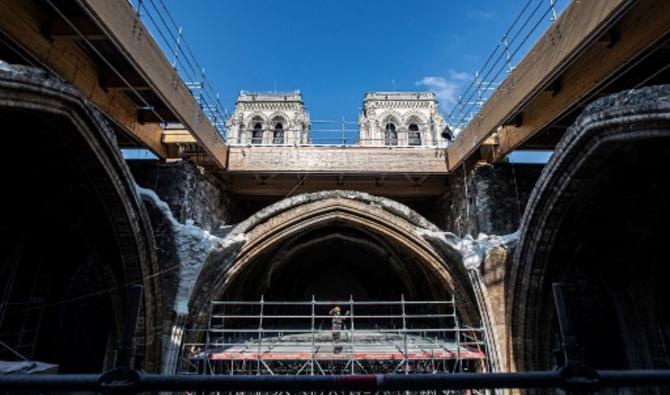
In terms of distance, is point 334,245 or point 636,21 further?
point 334,245

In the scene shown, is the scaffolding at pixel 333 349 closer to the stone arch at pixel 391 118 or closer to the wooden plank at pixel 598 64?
the wooden plank at pixel 598 64

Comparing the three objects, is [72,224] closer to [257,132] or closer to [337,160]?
[337,160]

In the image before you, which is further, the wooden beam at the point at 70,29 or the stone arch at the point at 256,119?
the stone arch at the point at 256,119

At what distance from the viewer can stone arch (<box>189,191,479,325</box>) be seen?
7910 mm

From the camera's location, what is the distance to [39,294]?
7809 mm

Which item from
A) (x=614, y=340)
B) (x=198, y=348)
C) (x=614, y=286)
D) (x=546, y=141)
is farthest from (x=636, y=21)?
(x=198, y=348)

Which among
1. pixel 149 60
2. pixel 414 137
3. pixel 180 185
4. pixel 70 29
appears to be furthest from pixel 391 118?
pixel 70 29

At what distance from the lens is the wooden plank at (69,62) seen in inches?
165

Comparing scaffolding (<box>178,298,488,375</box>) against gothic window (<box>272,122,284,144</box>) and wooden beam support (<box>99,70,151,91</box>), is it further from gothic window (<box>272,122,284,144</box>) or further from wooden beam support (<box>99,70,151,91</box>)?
gothic window (<box>272,122,284,144</box>)

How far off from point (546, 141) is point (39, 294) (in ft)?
36.5

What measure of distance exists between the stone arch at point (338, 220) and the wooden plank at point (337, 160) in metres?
0.82

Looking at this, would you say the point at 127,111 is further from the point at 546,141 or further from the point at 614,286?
the point at 614,286

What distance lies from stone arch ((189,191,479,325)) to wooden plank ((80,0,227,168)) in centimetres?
197

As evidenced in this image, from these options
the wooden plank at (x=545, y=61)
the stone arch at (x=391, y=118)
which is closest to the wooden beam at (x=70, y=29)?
the wooden plank at (x=545, y=61)
